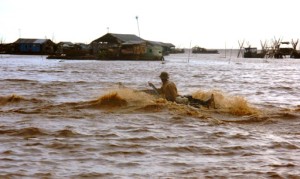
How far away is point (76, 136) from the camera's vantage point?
7770 mm

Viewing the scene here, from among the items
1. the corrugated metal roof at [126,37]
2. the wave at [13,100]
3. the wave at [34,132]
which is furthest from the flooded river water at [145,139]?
the corrugated metal roof at [126,37]

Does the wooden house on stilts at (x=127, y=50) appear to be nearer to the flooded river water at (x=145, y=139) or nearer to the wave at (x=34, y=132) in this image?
the flooded river water at (x=145, y=139)

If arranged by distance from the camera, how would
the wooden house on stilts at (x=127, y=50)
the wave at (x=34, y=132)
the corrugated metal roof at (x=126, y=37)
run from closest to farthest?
the wave at (x=34, y=132), the wooden house on stilts at (x=127, y=50), the corrugated metal roof at (x=126, y=37)

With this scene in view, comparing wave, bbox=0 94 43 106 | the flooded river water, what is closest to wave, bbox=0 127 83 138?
the flooded river water

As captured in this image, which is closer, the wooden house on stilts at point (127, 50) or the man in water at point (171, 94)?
the man in water at point (171, 94)

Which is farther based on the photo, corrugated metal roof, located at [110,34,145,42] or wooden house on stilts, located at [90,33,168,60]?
corrugated metal roof, located at [110,34,145,42]

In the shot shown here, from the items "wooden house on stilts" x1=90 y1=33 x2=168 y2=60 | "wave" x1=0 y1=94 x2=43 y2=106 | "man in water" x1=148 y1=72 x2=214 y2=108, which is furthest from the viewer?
"wooden house on stilts" x1=90 y1=33 x2=168 y2=60

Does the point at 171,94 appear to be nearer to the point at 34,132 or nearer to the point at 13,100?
the point at 34,132

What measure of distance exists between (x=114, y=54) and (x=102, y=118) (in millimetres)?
46845

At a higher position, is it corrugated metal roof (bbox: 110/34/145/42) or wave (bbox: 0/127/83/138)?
corrugated metal roof (bbox: 110/34/145/42)

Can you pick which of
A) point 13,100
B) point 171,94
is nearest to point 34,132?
point 171,94

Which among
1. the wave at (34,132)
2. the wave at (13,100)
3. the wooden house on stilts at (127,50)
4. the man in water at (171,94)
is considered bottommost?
the wave at (13,100)

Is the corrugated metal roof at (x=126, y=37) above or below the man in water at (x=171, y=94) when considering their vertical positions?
above

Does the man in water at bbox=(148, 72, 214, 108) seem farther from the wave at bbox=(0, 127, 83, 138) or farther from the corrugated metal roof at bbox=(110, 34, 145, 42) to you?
the corrugated metal roof at bbox=(110, 34, 145, 42)
